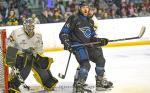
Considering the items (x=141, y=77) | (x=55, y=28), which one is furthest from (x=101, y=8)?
(x=141, y=77)

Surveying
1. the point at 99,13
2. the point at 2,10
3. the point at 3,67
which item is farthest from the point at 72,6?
the point at 3,67

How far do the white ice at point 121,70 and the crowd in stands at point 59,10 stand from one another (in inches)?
44.8

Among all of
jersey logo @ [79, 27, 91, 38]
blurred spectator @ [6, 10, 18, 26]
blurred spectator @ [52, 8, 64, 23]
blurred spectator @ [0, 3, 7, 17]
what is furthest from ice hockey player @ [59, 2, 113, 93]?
blurred spectator @ [0, 3, 7, 17]

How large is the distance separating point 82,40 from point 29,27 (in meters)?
0.70

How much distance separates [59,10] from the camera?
1181 cm

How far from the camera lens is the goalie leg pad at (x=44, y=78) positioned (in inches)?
270

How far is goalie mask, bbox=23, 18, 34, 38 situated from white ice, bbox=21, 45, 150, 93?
88cm

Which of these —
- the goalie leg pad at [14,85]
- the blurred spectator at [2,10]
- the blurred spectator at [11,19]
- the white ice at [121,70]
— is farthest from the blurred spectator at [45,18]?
the goalie leg pad at [14,85]

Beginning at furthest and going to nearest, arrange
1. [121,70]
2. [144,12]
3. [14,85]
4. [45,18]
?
[144,12], [45,18], [121,70], [14,85]

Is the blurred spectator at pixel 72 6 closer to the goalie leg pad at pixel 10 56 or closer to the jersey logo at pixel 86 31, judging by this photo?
the jersey logo at pixel 86 31

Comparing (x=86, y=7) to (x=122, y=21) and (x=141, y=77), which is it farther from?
(x=122, y=21)

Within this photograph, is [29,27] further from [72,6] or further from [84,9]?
[72,6]

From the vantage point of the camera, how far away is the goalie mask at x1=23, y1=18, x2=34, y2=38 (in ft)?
21.4

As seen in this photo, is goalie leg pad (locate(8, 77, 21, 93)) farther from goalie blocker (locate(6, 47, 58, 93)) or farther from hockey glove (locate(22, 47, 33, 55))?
hockey glove (locate(22, 47, 33, 55))
